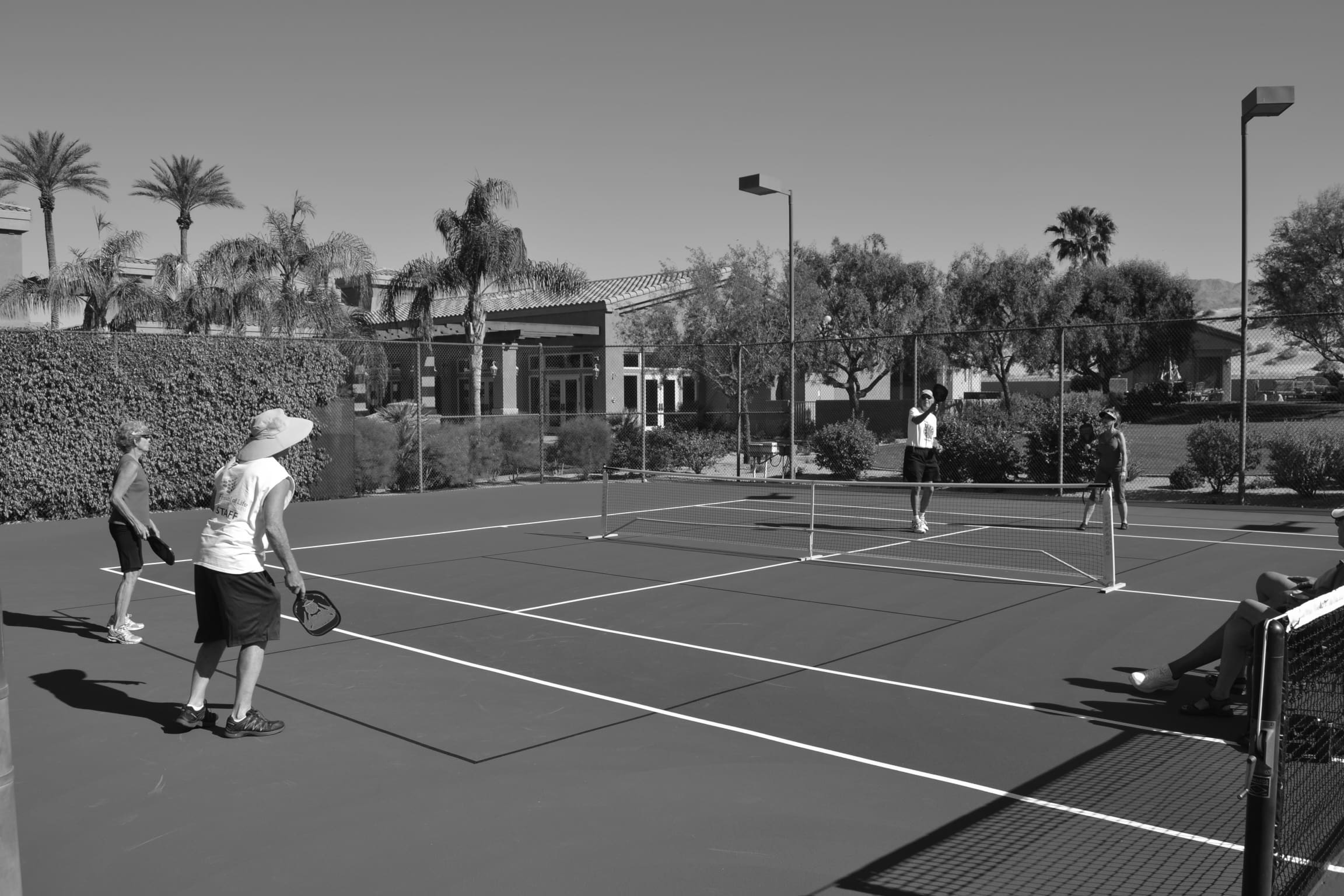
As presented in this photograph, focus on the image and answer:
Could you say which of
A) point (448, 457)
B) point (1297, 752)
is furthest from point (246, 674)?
point (448, 457)

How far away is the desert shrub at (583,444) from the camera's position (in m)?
26.0

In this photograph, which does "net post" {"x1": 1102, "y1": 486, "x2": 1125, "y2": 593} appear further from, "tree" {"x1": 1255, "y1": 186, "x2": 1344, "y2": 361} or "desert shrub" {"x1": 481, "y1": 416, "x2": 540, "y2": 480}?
"tree" {"x1": 1255, "y1": 186, "x2": 1344, "y2": 361}

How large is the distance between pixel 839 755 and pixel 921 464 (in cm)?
962

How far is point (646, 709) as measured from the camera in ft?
22.4

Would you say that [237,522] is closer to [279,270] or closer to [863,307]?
[279,270]

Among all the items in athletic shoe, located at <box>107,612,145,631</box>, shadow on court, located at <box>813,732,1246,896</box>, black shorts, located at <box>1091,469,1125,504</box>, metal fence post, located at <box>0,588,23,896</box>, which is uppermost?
black shorts, located at <box>1091,469,1125,504</box>

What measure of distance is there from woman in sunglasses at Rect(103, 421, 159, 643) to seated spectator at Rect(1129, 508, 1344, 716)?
744cm

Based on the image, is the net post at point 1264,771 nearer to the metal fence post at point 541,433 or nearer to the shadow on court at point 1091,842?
the shadow on court at point 1091,842

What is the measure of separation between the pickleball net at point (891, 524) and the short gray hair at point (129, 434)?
21.6ft

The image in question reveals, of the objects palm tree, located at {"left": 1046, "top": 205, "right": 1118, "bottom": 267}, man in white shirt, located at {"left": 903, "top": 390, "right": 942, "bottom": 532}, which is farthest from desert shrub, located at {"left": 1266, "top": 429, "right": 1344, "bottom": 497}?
palm tree, located at {"left": 1046, "top": 205, "right": 1118, "bottom": 267}

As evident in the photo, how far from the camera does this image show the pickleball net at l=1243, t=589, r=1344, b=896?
141 inches

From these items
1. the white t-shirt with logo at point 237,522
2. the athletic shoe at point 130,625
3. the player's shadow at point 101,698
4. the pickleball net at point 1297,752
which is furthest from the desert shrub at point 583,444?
the pickleball net at point 1297,752

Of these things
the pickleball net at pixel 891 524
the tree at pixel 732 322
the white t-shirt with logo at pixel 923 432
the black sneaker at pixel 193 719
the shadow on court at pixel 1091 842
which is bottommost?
the shadow on court at pixel 1091 842

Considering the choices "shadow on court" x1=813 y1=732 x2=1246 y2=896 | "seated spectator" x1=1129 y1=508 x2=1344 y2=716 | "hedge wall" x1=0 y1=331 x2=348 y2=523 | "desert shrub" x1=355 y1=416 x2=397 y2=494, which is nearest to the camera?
"shadow on court" x1=813 y1=732 x2=1246 y2=896
